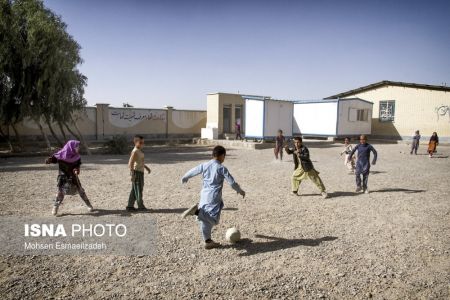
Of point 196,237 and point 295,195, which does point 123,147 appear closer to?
point 295,195

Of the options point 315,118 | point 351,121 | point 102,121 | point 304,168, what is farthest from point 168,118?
point 304,168

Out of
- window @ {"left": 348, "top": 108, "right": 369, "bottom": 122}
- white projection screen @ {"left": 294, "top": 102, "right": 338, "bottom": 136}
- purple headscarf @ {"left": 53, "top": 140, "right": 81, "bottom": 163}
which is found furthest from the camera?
window @ {"left": 348, "top": 108, "right": 369, "bottom": 122}

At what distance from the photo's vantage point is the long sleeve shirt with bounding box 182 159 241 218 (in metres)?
4.58

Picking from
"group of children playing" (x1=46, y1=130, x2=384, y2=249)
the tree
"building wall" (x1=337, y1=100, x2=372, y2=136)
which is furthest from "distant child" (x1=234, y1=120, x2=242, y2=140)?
"group of children playing" (x1=46, y1=130, x2=384, y2=249)

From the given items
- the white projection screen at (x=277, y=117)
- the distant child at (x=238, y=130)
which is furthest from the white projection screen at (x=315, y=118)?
the distant child at (x=238, y=130)

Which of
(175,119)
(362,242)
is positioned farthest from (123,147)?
(362,242)

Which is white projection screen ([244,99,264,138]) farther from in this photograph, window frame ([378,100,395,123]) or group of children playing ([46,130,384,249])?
group of children playing ([46,130,384,249])

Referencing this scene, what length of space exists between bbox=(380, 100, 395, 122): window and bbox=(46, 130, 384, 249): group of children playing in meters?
22.0

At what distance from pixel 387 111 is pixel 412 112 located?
2.10m

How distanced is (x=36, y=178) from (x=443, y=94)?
26.6 metres

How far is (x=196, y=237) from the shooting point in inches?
201

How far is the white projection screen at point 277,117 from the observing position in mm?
22062

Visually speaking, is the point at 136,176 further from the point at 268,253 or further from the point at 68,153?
the point at 268,253

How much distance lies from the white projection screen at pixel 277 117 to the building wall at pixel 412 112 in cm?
945
